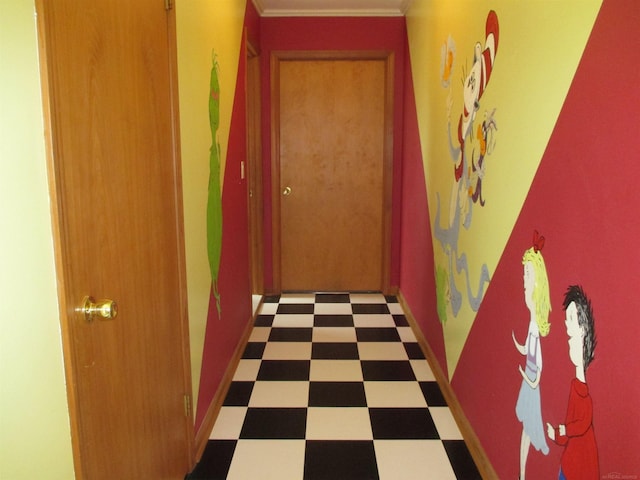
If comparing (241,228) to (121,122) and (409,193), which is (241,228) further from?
(121,122)

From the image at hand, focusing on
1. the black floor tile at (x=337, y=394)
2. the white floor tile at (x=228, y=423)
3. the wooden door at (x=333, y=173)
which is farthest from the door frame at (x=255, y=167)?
the white floor tile at (x=228, y=423)

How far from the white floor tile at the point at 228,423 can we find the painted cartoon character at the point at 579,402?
147 cm

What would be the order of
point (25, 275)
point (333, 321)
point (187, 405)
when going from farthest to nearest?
point (333, 321), point (187, 405), point (25, 275)

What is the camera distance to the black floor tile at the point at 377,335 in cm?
351

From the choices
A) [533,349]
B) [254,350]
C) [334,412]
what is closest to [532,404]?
[533,349]

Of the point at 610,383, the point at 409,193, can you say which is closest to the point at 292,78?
the point at 409,193

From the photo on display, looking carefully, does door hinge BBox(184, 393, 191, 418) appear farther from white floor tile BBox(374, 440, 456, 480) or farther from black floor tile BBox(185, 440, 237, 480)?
white floor tile BBox(374, 440, 456, 480)

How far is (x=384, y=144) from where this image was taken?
173 inches

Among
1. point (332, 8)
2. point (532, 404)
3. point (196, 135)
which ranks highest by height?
point (332, 8)

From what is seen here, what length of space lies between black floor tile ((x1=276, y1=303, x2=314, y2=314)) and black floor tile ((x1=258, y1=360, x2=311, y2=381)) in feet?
3.23

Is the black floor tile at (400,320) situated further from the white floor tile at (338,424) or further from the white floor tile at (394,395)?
the white floor tile at (338,424)

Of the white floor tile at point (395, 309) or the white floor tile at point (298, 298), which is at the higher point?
the white floor tile at point (298, 298)

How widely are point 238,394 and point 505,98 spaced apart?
1987 millimetres

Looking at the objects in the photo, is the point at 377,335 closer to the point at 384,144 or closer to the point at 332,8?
the point at 384,144
